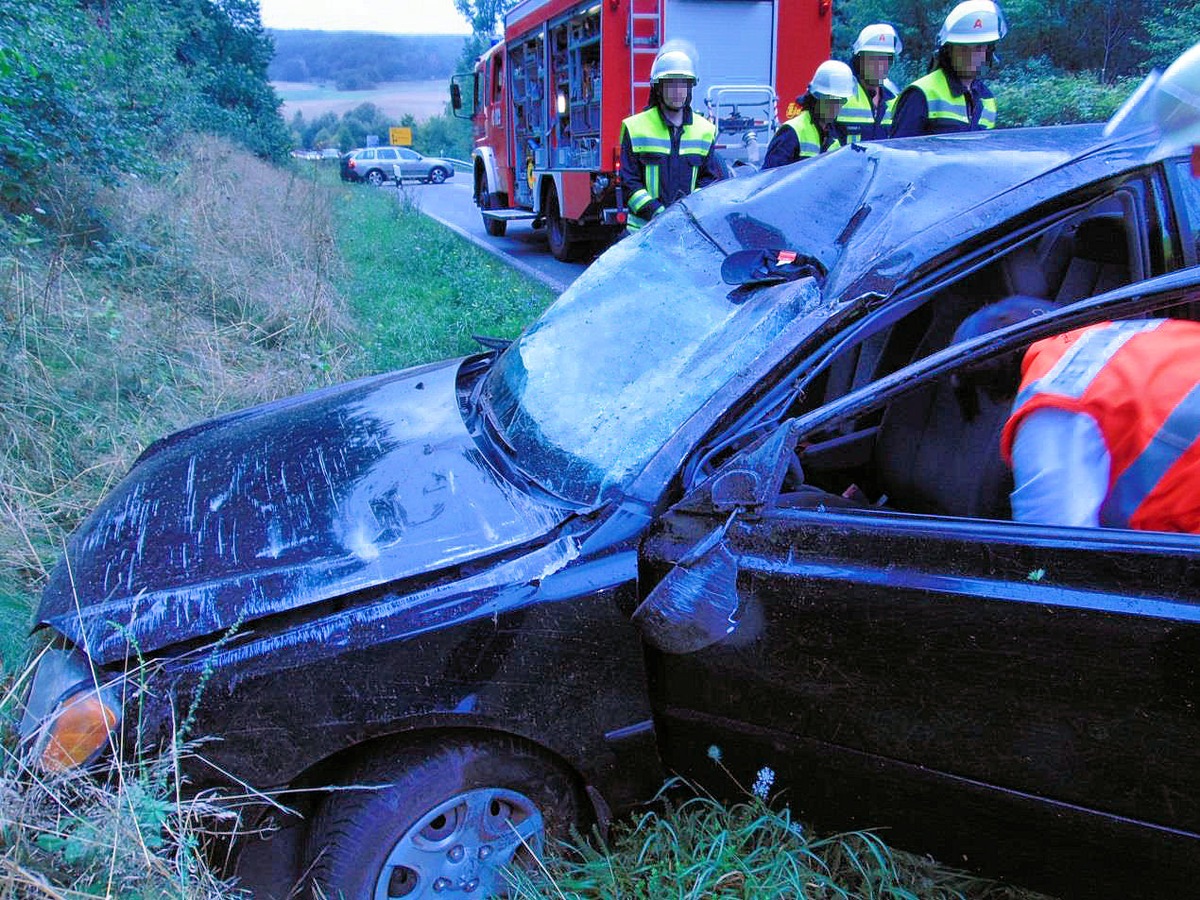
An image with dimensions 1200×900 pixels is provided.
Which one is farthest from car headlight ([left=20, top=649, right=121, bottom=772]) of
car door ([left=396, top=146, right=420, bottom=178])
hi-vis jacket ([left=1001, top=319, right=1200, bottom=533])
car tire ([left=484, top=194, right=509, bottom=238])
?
car door ([left=396, top=146, right=420, bottom=178])

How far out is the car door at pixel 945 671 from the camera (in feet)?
4.55

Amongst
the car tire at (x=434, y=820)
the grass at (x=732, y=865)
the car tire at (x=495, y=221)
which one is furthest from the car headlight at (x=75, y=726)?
the car tire at (x=495, y=221)

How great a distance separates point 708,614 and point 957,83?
465 cm

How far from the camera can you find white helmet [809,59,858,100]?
210 inches

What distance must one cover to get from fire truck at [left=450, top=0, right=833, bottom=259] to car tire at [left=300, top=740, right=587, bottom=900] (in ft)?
21.5

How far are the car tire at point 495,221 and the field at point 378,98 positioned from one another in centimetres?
4630

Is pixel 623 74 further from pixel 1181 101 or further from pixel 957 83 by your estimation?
pixel 1181 101

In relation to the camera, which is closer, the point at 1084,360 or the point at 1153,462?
the point at 1153,462

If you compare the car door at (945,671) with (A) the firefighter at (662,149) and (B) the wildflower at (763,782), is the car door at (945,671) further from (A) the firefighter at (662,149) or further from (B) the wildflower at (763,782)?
(A) the firefighter at (662,149)

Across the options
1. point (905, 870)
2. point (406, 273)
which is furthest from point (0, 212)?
point (905, 870)

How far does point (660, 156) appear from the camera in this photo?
17.7 ft

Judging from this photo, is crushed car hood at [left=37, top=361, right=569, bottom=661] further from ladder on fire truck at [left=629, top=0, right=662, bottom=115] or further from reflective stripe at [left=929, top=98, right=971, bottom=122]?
ladder on fire truck at [left=629, top=0, right=662, bottom=115]

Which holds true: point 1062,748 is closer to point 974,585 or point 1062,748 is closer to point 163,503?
point 974,585

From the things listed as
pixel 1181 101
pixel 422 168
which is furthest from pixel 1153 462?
pixel 422 168
